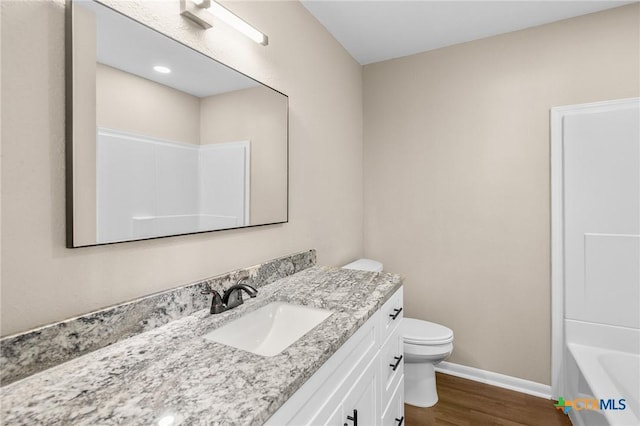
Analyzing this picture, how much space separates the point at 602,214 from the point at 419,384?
1.59 meters

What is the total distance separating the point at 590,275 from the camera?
205 centimetres

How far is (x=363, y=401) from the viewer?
1204 millimetres

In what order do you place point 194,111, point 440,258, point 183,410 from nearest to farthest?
point 183,410 → point 194,111 → point 440,258

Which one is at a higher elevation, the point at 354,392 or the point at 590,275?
the point at 590,275

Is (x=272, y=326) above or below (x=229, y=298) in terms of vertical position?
below

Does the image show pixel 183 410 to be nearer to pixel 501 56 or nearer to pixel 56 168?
pixel 56 168

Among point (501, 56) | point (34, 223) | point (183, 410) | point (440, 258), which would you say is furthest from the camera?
point (440, 258)

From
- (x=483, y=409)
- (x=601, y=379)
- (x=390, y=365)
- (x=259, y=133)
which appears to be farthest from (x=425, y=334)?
(x=259, y=133)

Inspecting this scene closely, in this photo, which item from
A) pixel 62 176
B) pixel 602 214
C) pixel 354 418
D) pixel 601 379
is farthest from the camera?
pixel 602 214

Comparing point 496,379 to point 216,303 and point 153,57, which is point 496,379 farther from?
point 153,57

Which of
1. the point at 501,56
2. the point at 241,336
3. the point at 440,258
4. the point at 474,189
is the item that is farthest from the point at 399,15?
the point at 241,336

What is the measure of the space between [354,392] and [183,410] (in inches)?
26.0

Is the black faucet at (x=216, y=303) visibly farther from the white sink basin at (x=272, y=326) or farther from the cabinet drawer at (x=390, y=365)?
the cabinet drawer at (x=390, y=365)

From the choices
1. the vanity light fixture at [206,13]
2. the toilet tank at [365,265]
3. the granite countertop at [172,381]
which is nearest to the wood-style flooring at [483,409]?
the toilet tank at [365,265]
